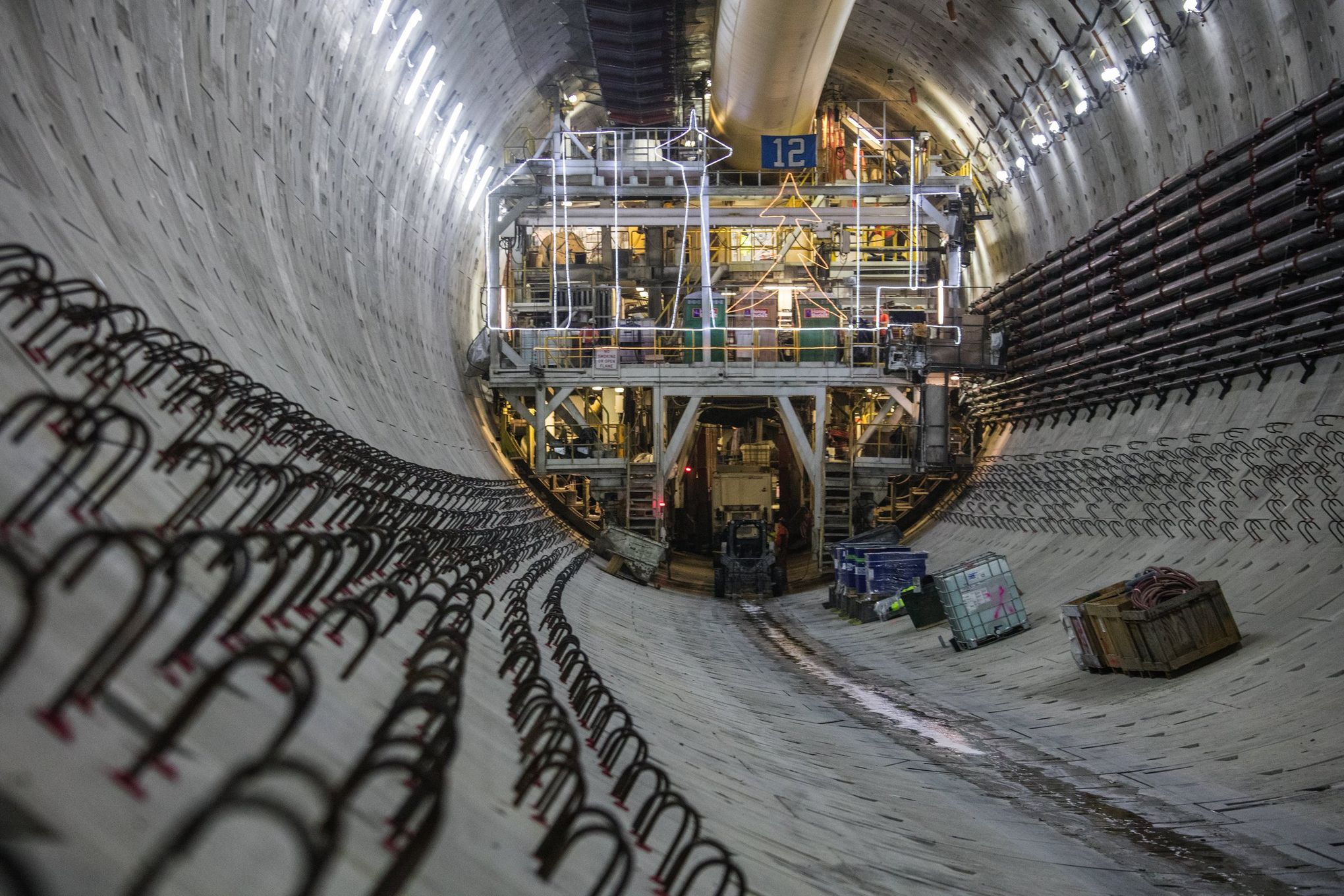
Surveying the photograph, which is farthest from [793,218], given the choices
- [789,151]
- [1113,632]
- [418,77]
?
[1113,632]

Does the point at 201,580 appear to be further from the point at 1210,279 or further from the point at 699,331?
the point at 699,331

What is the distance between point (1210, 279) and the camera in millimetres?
19688

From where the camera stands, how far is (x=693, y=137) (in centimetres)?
3712

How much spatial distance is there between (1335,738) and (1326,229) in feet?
26.4

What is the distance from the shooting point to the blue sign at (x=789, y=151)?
3409 centimetres

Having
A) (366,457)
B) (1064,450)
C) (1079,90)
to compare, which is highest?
(1079,90)

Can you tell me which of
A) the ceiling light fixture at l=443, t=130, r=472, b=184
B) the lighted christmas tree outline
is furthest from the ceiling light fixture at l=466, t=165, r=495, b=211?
the lighted christmas tree outline

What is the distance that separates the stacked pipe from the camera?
1619 cm

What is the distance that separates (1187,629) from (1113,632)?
2.70 ft

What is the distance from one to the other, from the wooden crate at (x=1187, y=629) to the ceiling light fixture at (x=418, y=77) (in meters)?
17.0

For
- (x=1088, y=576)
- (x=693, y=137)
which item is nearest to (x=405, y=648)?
(x=1088, y=576)

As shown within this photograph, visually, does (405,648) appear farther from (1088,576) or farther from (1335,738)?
(1088,576)

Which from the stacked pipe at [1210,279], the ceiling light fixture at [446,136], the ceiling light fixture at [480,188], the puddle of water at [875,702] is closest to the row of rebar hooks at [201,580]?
the puddle of water at [875,702]

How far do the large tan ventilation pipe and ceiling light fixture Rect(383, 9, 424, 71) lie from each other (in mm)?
6303
